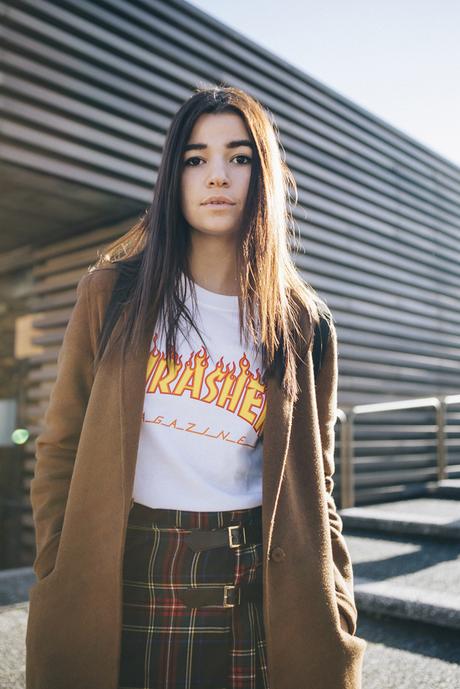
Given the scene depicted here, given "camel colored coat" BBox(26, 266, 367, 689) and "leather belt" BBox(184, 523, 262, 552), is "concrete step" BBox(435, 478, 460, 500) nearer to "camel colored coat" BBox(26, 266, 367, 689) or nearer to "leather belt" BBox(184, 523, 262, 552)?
"camel colored coat" BBox(26, 266, 367, 689)

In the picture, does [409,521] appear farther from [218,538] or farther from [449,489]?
[218,538]

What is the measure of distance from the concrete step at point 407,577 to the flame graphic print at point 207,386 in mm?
1915

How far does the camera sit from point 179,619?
1417 millimetres

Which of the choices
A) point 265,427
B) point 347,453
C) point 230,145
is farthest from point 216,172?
point 347,453

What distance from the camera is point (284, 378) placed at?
1581mm

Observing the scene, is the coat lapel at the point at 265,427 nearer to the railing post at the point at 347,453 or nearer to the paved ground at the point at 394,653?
the paved ground at the point at 394,653

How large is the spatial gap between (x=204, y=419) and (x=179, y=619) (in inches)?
18.4

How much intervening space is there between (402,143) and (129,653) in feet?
28.5

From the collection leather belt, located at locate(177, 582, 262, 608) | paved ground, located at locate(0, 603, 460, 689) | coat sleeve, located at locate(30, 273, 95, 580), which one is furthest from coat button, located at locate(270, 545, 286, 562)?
paved ground, located at locate(0, 603, 460, 689)

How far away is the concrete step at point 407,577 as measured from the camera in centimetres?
293

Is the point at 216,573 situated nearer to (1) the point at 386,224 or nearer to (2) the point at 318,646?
(2) the point at 318,646

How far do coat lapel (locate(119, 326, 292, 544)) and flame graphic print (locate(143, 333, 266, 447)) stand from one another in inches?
1.6

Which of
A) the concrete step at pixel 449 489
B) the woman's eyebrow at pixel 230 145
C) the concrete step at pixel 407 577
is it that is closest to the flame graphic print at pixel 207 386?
the woman's eyebrow at pixel 230 145

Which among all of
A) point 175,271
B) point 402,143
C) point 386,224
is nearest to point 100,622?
point 175,271
